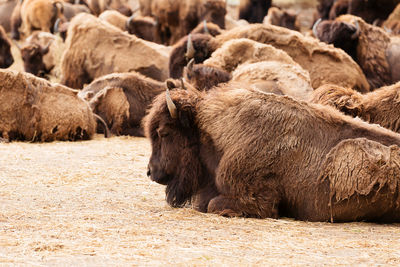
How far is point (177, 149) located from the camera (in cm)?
616

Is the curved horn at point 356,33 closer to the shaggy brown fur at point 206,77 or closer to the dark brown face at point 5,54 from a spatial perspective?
the shaggy brown fur at point 206,77

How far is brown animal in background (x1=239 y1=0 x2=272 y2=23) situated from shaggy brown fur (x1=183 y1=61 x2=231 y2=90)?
19.0 m

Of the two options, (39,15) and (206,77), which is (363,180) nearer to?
(206,77)

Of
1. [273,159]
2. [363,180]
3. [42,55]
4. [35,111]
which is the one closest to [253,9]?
[42,55]

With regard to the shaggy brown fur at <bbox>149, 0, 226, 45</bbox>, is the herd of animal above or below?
above

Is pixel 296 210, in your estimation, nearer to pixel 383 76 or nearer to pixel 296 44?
pixel 296 44

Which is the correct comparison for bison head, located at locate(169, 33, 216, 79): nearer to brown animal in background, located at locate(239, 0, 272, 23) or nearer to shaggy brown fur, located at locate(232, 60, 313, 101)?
shaggy brown fur, located at locate(232, 60, 313, 101)

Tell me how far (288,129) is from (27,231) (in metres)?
2.18

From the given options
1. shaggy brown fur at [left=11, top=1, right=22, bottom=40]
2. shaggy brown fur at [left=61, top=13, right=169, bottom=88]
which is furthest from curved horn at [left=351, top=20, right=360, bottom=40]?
shaggy brown fur at [left=11, top=1, right=22, bottom=40]

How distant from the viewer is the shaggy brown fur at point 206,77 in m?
9.87

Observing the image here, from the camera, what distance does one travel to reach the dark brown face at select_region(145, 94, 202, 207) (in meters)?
6.11

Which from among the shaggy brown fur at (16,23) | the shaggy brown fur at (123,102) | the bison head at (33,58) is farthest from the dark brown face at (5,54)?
the shaggy brown fur at (16,23)

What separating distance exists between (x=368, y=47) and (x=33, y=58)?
817 cm

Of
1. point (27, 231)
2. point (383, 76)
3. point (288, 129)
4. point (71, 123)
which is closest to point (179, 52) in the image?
point (71, 123)
